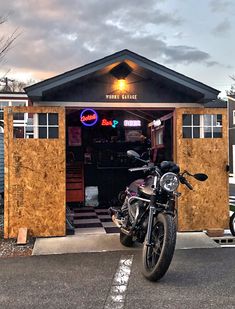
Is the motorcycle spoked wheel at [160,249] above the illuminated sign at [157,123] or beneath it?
beneath

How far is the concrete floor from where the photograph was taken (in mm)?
6465

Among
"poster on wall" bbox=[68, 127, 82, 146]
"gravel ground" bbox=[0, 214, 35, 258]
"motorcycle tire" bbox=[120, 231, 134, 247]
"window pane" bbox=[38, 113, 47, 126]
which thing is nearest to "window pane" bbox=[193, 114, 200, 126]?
"motorcycle tire" bbox=[120, 231, 134, 247]

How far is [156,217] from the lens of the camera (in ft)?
17.1

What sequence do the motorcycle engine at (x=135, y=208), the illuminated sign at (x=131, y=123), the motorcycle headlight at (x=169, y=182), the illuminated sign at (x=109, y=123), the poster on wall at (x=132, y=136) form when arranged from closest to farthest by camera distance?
1. the motorcycle headlight at (x=169, y=182)
2. the motorcycle engine at (x=135, y=208)
3. the illuminated sign at (x=109, y=123)
4. the illuminated sign at (x=131, y=123)
5. the poster on wall at (x=132, y=136)

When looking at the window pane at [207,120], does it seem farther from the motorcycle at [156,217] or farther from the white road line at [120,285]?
the white road line at [120,285]

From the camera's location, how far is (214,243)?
22.3 ft

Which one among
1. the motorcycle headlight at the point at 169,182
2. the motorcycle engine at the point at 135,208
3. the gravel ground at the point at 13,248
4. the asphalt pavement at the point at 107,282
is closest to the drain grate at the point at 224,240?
the asphalt pavement at the point at 107,282

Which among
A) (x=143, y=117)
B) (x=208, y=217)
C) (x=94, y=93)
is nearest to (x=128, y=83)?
(x=94, y=93)

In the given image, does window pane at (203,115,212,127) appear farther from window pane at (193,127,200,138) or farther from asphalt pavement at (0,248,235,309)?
asphalt pavement at (0,248,235,309)

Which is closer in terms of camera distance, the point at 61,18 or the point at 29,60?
the point at 61,18

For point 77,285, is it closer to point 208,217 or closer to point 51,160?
point 51,160

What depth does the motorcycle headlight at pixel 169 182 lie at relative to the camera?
5.09 metres

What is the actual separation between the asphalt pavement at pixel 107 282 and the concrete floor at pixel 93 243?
266mm

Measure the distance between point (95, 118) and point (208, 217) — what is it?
3900 mm
